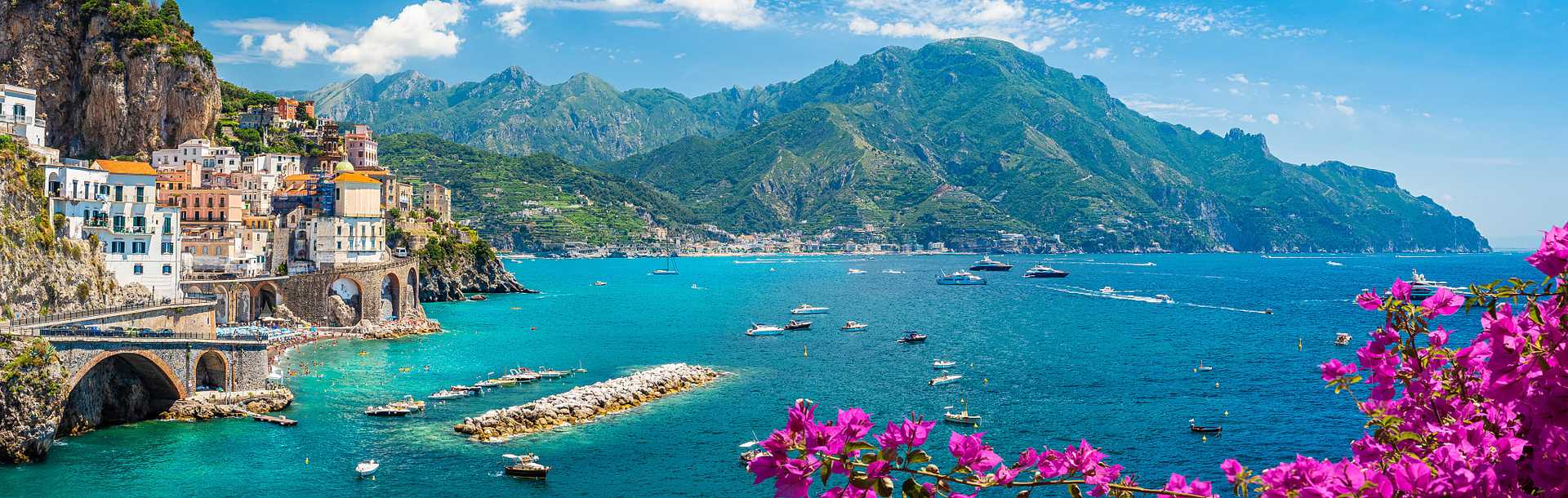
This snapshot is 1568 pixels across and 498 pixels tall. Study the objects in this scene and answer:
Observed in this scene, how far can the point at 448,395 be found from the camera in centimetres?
4719

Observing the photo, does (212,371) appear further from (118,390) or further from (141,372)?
(118,390)

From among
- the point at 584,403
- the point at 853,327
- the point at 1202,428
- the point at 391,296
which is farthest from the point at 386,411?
the point at 853,327

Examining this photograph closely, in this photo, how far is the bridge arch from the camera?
43.0 meters

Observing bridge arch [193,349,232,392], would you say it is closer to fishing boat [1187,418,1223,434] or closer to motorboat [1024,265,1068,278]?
fishing boat [1187,418,1223,434]

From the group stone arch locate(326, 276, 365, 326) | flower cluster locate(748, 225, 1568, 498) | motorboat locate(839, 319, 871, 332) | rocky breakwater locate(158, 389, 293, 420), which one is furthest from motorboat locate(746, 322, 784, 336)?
flower cluster locate(748, 225, 1568, 498)

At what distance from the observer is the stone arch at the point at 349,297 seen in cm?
7081

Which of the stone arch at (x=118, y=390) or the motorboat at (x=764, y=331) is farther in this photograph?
the motorboat at (x=764, y=331)

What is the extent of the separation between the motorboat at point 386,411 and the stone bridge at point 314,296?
1060 inches

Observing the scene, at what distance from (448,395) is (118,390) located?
44.1ft

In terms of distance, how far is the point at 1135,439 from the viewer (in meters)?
41.1

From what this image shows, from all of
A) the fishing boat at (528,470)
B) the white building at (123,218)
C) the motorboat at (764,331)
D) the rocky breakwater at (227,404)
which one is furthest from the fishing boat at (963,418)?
the white building at (123,218)

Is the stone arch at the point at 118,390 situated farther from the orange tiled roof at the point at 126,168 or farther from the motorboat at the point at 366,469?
the orange tiled roof at the point at 126,168

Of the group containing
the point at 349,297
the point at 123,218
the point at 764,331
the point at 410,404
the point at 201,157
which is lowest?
the point at 410,404

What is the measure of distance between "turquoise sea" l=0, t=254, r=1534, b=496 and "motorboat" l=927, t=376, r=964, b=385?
0.55 m
